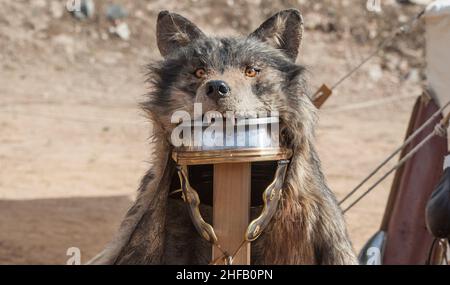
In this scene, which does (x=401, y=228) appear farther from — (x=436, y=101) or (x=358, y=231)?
(x=358, y=231)

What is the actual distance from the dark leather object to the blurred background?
2803mm

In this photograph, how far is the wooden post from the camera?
9.00ft

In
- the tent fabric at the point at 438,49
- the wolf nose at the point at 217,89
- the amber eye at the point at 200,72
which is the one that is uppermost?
the tent fabric at the point at 438,49

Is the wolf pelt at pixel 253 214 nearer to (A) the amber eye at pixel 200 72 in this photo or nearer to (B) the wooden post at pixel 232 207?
(A) the amber eye at pixel 200 72

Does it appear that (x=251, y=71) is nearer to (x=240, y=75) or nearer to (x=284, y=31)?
(x=240, y=75)

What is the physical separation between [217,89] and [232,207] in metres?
0.38

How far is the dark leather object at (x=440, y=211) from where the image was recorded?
3779 millimetres

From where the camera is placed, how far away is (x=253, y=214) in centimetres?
299

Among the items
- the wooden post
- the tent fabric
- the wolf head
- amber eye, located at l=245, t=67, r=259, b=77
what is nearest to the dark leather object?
the wolf head

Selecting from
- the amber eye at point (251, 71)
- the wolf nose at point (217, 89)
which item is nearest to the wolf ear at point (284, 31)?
the amber eye at point (251, 71)

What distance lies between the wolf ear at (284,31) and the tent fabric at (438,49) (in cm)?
227

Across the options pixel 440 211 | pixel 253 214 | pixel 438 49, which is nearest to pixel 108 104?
pixel 438 49

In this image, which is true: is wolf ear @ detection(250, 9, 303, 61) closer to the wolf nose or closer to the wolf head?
the wolf head
